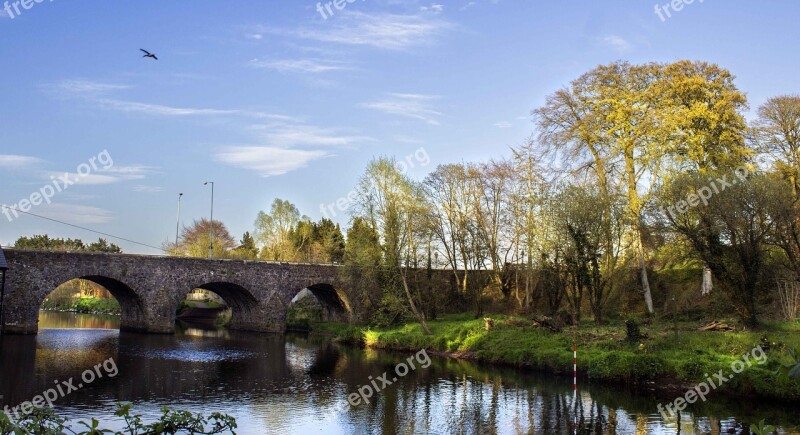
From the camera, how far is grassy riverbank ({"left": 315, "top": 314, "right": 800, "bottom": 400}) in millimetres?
22375

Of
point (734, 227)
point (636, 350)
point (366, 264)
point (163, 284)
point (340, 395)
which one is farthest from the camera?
point (163, 284)

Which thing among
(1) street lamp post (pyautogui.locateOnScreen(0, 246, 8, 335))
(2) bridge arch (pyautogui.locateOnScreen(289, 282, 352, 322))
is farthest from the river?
(2) bridge arch (pyautogui.locateOnScreen(289, 282, 352, 322))

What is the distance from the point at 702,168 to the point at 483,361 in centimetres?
1523

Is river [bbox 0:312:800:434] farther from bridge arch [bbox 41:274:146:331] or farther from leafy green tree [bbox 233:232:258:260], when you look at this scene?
leafy green tree [bbox 233:232:258:260]

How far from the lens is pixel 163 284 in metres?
44.5

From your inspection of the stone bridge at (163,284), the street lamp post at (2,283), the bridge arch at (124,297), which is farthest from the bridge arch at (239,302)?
the street lamp post at (2,283)

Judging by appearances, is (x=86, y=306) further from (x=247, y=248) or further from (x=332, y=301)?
(x=332, y=301)

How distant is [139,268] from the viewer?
43.3m

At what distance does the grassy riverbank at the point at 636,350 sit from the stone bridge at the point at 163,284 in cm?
1465

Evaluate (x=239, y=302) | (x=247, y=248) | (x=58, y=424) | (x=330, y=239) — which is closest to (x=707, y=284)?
(x=58, y=424)

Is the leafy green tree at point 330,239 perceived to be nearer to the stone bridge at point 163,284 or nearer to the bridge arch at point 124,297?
the stone bridge at point 163,284

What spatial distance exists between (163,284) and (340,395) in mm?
25429

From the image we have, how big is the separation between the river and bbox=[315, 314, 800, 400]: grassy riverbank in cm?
96

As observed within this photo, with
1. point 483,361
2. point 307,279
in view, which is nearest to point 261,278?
point 307,279
